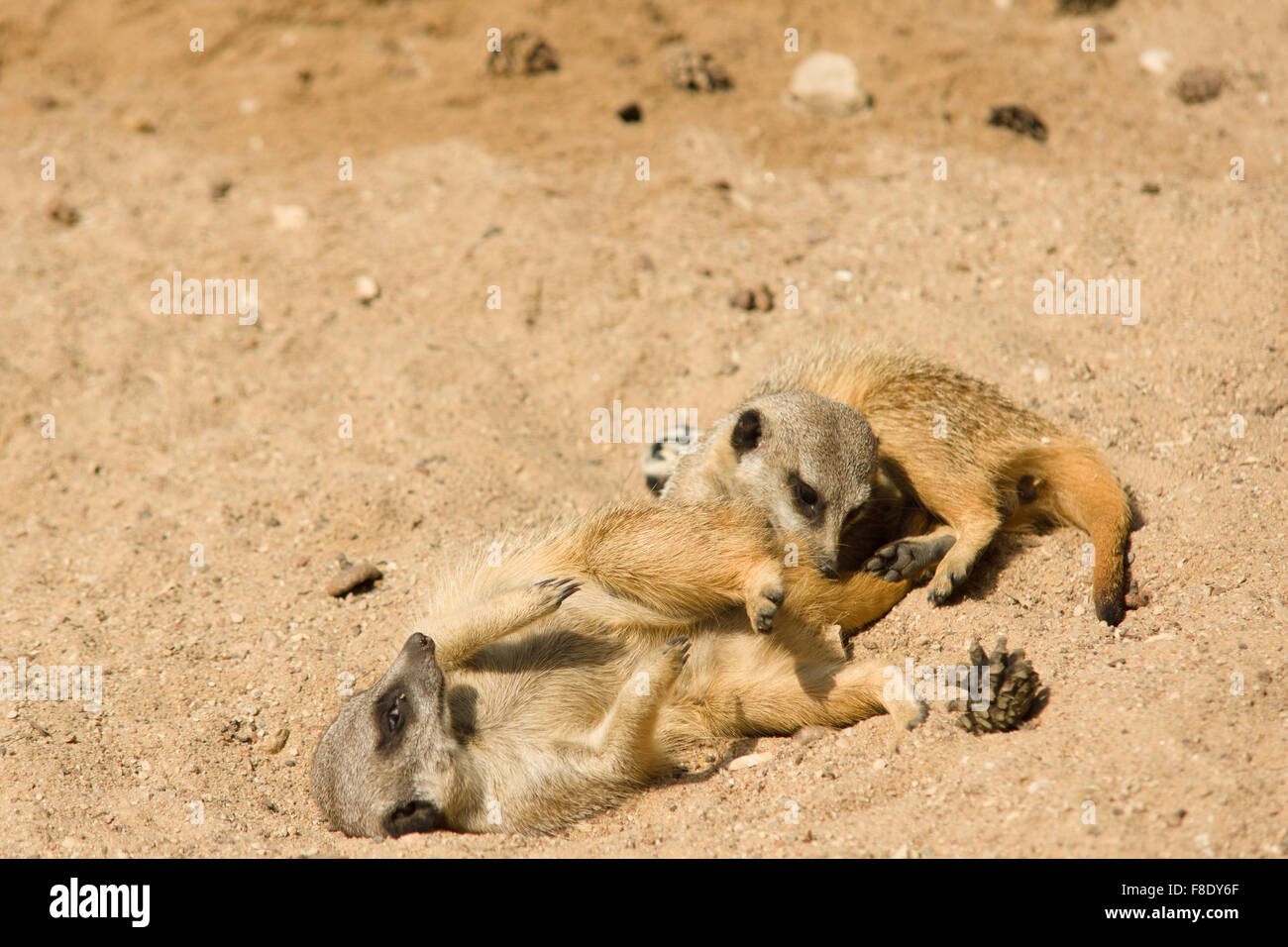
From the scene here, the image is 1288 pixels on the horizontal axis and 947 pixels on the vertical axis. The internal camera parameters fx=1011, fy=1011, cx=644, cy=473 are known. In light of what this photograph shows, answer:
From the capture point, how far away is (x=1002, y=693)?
310 cm

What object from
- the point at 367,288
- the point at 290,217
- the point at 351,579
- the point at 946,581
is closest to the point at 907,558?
the point at 946,581

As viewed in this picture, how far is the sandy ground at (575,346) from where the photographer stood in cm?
312

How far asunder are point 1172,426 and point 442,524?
3211mm

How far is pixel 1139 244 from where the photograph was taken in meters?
5.32

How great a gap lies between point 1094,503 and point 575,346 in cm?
281

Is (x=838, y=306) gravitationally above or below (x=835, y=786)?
above

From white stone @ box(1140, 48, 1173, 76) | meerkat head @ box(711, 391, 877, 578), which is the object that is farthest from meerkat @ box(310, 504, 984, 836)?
white stone @ box(1140, 48, 1173, 76)

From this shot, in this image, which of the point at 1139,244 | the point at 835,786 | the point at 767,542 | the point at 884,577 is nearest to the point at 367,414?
the point at 767,542

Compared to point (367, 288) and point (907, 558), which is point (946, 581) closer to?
point (907, 558)

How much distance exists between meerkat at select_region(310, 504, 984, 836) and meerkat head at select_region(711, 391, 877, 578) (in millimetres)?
144

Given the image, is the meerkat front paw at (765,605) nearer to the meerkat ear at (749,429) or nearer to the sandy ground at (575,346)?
the sandy ground at (575,346)

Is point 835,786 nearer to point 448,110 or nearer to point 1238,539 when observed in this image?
point 1238,539

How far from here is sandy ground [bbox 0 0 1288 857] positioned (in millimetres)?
3125

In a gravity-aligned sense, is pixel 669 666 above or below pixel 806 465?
below
